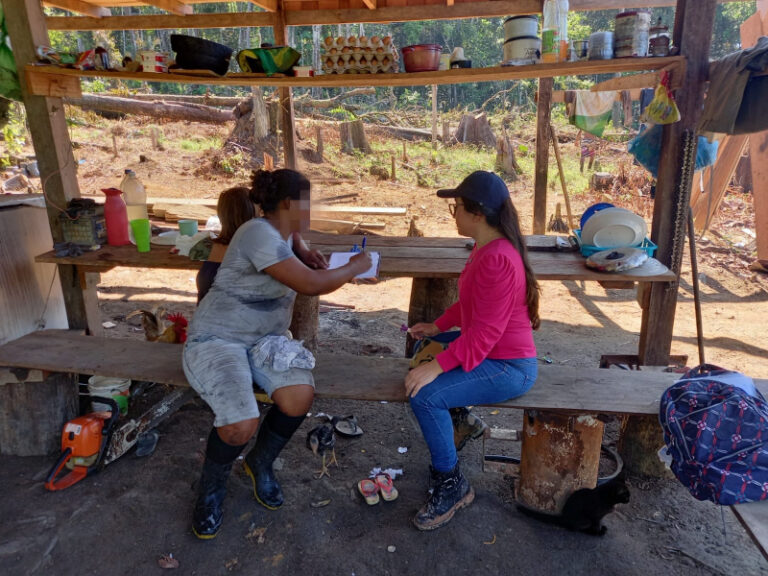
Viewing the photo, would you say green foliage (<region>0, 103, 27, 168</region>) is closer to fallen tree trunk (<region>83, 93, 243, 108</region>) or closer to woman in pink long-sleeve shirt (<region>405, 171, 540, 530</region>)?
fallen tree trunk (<region>83, 93, 243, 108</region>)

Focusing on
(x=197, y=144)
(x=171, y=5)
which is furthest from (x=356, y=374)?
(x=197, y=144)

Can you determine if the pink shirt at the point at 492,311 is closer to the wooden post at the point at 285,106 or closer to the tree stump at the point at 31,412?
the tree stump at the point at 31,412

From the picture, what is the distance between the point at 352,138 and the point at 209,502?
1262cm

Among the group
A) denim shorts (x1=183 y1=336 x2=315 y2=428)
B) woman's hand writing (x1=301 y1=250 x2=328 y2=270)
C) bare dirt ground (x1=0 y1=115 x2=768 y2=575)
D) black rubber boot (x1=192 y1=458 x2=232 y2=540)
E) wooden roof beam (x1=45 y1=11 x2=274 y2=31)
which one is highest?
wooden roof beam (x1=45 y1=11 x2=274 y2=31)

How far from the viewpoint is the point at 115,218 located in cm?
406

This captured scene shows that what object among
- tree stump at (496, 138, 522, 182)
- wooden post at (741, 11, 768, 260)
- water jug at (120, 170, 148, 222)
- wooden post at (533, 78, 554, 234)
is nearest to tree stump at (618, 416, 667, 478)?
water jug at (120, 170, 148, 222)

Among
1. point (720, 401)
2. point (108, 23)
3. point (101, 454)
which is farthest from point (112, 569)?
point (108, 23)

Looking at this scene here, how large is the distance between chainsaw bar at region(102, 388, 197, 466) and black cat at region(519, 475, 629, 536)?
226 cm

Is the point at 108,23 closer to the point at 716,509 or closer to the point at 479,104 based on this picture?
the point at 716,509

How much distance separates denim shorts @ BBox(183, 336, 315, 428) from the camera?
2557 mm

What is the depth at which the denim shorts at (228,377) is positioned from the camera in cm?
256

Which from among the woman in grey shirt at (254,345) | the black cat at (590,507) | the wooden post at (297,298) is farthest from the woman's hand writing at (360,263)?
the black cat at (590,507)

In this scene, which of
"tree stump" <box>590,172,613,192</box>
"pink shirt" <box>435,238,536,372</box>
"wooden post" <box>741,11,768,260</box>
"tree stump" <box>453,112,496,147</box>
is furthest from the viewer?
"tree stump" <box>453,112,496,147</box>

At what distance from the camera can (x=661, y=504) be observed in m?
2.98
